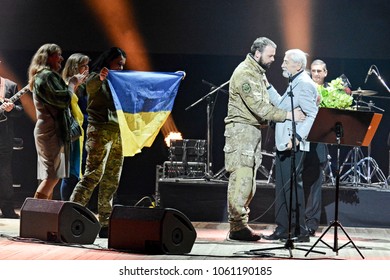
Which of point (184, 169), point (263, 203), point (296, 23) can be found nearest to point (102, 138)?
point (296, 23)

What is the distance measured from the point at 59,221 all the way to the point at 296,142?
2081mm

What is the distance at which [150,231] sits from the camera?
5652mm

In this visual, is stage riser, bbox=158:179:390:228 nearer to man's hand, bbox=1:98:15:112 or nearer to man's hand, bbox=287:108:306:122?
man's hand, bbox=1:98:15:112

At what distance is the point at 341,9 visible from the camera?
24.3 feet

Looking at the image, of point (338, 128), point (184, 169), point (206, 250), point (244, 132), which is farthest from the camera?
point (184, 169)

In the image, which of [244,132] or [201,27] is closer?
[244,132]

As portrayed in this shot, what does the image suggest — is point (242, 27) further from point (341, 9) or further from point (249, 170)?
point (249, 170)

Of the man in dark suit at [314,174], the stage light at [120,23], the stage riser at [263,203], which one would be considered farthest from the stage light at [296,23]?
the stage riser at [263,203]

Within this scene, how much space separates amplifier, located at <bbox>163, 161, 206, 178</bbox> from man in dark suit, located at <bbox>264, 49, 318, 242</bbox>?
236cm

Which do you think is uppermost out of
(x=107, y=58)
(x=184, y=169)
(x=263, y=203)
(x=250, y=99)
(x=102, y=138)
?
(x=107, y=58)

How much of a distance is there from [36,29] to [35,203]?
212 cm

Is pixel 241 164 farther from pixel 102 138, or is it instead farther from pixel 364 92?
pixel 364 92

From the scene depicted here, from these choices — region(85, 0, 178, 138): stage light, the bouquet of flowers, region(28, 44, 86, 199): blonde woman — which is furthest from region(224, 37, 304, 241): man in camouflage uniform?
region(85, 0, 178, 138): stage light
